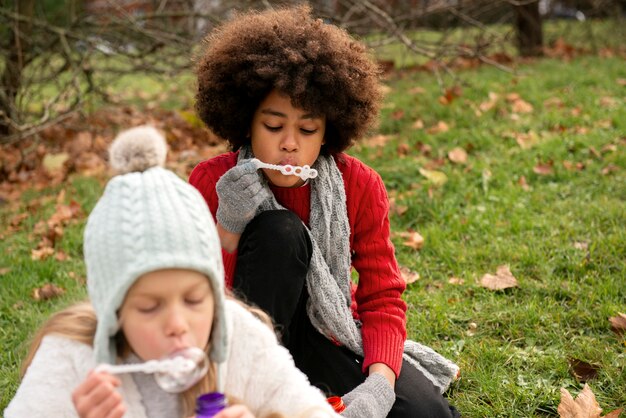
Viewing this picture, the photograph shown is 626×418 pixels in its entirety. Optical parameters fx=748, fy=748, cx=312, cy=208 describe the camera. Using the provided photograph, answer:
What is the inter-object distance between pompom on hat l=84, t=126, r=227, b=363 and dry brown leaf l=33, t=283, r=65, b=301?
1.73 metres

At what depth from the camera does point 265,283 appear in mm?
1953

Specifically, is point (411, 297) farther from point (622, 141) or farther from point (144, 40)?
point (144, 40)

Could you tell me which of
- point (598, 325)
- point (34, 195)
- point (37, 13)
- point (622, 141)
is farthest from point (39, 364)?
point (37, 13)

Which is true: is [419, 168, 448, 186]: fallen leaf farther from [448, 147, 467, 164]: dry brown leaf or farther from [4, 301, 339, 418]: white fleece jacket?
[4, 301, 339, 418]: white fleece jacket

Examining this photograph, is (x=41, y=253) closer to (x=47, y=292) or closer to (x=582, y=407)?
(x=47, y=292)

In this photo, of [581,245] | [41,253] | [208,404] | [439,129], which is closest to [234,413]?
Result: [208,404]

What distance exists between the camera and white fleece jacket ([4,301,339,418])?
4.81 feet

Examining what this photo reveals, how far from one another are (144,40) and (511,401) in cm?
462

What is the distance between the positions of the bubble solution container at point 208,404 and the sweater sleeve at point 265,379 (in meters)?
0.25

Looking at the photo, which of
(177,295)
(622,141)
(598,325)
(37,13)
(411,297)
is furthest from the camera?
(37,13)

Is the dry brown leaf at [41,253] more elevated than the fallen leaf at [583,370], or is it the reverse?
the dry brown leaf at [41,253]

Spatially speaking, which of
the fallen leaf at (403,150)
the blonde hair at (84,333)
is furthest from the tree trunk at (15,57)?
the blonde hair at (84,333)

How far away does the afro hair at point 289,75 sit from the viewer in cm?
205

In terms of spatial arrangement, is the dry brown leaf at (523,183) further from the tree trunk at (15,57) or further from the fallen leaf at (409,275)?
the tree trunk at (15,57)
